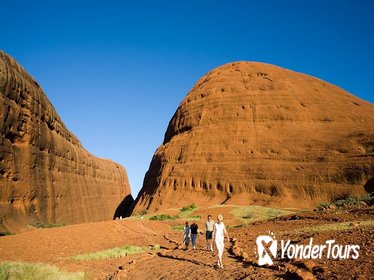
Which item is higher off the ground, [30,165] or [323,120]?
[323,120]

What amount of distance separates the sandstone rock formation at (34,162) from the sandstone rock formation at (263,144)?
39.3ft

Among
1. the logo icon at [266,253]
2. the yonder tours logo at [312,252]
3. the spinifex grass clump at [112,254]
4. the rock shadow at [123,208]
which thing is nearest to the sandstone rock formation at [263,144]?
the rock shadow at [123,208]

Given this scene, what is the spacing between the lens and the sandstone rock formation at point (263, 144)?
40.4 metres

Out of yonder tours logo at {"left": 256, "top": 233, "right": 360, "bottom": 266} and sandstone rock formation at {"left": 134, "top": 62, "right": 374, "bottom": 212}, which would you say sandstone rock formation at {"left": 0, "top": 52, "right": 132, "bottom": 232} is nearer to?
sandstone rock formation at {"left": 134, "top": 62, "right": 374, "bottom": 212}

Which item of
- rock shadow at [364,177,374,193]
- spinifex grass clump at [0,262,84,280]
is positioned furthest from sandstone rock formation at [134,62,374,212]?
spinifex grass clump at [0,262,84,280]

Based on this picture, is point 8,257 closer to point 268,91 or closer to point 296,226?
point 296,226

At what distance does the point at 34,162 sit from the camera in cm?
3222

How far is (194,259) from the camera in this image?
38.9 ft

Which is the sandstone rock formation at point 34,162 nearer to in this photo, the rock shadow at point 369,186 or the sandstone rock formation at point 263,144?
the sandstone rock formation at point 263,144

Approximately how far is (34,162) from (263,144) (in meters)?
29.2

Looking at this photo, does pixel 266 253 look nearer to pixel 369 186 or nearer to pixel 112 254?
pixel 112 254

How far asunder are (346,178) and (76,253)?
107ft

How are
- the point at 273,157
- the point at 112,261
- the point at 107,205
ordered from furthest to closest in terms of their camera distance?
the point at 107,205
the point at 273,157
the point at 112,261

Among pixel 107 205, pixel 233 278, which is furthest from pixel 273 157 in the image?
pixel 233 278
